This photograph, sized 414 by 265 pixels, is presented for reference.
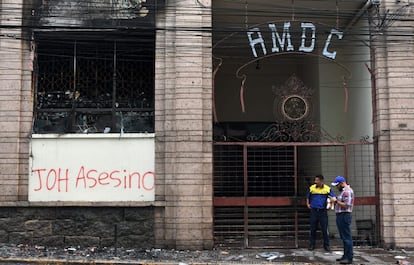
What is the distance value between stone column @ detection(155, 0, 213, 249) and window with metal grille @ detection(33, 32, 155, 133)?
1.95 ft

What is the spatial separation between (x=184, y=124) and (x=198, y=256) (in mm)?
2815

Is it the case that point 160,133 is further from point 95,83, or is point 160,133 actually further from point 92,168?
point 95,83

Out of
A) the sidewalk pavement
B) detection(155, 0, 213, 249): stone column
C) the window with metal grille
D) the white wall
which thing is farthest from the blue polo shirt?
the window with metal grille

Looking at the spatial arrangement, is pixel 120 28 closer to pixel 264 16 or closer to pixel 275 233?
pixel 264 16

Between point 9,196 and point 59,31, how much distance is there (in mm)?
3840

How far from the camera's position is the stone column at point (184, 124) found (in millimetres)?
9688

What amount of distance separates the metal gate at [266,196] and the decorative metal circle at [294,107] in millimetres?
698

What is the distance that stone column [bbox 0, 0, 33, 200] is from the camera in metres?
9.81

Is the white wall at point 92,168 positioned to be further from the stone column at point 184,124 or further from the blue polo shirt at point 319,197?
the blue polo shirt at point 319,197

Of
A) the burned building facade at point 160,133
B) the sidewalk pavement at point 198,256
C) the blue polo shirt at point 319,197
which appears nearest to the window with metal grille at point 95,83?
the burned building facade at point 160,133

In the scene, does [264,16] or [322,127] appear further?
[322,127]

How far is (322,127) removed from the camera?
13.3 m

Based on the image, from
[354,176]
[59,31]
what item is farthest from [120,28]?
[354,176]

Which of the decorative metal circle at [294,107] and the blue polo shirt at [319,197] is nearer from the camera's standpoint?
the blue polo shirt at [319,197]
